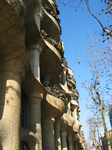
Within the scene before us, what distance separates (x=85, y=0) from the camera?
27.3 ft

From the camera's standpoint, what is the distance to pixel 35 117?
10656 mm

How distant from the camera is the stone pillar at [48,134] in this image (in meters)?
13.7

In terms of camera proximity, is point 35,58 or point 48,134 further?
point 48,134

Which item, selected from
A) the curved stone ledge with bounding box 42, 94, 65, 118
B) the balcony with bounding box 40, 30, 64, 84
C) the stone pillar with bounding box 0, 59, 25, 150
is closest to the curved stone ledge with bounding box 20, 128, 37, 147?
the stone pillar with bounding box 0, 59, 25, 150

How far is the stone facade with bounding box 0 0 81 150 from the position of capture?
6996 millimetres

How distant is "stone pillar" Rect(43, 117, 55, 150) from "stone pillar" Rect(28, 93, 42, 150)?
3.76m

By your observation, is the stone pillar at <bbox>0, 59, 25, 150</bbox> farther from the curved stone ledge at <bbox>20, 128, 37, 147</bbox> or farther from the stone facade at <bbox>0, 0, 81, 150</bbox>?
the curved stone ledge at <bbox>20, 128, 37, 147</bbox>

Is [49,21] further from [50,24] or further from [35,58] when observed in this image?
[35,58]

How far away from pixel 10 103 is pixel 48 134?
24.6 ft

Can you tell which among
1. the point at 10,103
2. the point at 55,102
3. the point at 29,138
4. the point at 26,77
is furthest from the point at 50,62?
the point at 10,103

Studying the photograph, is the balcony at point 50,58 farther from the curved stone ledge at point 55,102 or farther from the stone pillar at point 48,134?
the stone pillar at point 48,134

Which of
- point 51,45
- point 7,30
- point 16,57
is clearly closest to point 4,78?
point 16,57

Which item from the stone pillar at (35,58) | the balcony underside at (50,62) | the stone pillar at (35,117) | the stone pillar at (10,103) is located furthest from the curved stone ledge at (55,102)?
the stone pillar at (10,103)

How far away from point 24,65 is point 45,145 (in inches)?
300
